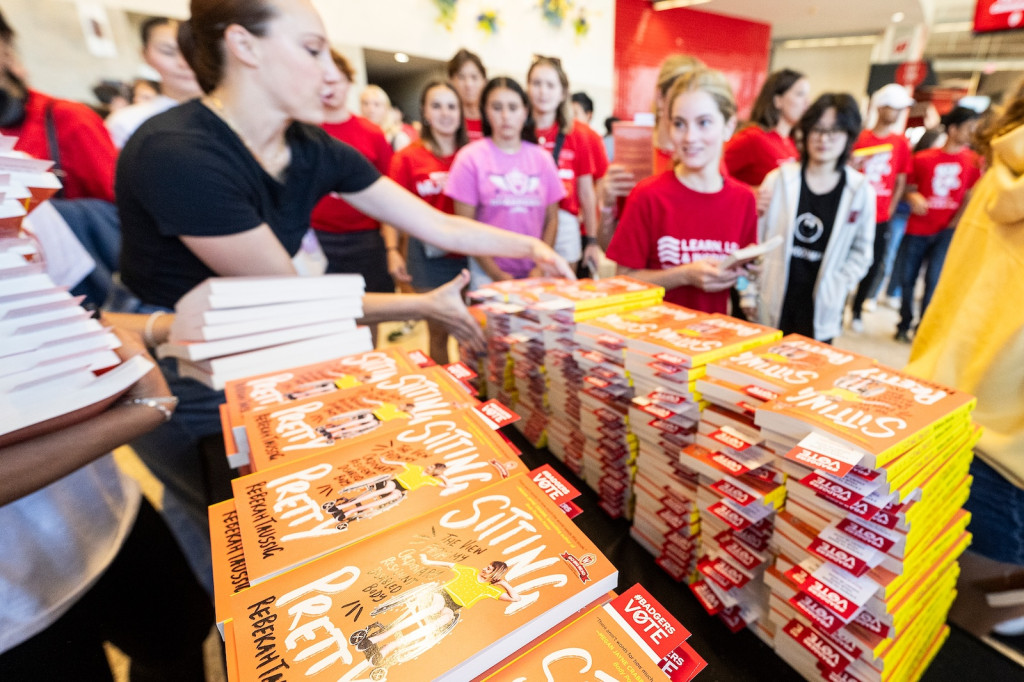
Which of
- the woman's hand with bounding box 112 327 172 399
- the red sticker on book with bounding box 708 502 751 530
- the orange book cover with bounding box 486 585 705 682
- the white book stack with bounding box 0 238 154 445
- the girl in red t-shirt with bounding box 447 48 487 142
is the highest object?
the girl in red t-shirt with bounding box 447 48 487 142

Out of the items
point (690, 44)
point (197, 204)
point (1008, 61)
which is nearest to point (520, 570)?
point (197, 204)

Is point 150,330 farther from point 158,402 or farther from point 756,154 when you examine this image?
point 756,154

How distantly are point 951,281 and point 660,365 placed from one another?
88 centimetres

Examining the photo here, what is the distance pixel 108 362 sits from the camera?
665mm

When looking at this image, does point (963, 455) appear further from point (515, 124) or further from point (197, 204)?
point (515, 124)

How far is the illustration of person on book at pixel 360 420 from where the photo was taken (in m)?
0.69

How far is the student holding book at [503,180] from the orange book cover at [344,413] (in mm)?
1312

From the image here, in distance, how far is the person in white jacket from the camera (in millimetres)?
1911

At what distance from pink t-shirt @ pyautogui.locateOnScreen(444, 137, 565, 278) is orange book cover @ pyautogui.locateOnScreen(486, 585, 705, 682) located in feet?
5.89

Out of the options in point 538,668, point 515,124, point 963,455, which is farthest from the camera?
point 515,124

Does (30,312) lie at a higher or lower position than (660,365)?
higher

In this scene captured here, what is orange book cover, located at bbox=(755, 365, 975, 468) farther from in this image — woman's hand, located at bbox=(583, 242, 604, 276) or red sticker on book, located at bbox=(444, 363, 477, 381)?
woman's hand, located at bbox=(583, 242, 604, 276)

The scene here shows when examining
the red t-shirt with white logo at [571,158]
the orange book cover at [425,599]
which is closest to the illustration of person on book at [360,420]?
the orange book cover at [425,599]

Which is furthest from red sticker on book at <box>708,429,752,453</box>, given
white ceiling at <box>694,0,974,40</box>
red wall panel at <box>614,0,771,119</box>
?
white ceiling at <box>694,0,974,40</box>
